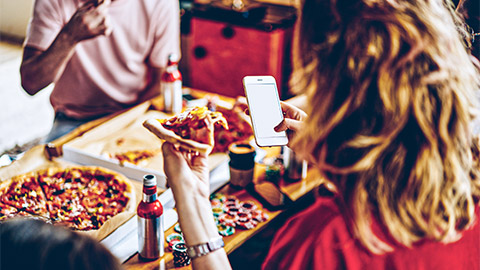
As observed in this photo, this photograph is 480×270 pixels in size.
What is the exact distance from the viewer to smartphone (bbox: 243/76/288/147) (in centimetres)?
141

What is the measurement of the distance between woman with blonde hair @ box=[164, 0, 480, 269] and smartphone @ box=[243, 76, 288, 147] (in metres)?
0.44

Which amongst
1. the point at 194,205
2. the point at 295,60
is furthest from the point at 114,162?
the point at 295,60

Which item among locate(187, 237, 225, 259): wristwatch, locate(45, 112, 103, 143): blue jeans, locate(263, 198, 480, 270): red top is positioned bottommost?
locate(45, 112, 103, 143): blue jeans

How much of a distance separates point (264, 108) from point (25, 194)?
36.0 inches

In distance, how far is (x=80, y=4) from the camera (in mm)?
2195

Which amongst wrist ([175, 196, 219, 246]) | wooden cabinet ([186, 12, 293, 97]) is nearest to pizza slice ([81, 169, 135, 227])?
wrist ([175, 196, 219, 246])

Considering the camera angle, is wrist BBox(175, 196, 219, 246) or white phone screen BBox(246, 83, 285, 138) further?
white phone screen BBox(246, 83, 285, 138)

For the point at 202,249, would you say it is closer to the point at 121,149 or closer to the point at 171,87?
the point at 121,149

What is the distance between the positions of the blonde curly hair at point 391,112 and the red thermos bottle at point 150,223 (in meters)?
0.53

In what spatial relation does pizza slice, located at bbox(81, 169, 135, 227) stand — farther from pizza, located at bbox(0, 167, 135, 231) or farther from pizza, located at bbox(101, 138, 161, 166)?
pizza, located at bbox(101, 138, 161, 166)

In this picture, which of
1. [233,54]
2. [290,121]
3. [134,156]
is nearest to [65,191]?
[134,156]

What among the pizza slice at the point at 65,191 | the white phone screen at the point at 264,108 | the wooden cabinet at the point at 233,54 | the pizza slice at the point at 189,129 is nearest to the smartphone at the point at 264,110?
the white phone screen at the point at 264,108

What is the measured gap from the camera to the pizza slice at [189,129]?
4.38 feet

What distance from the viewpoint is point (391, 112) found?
2.79ft
